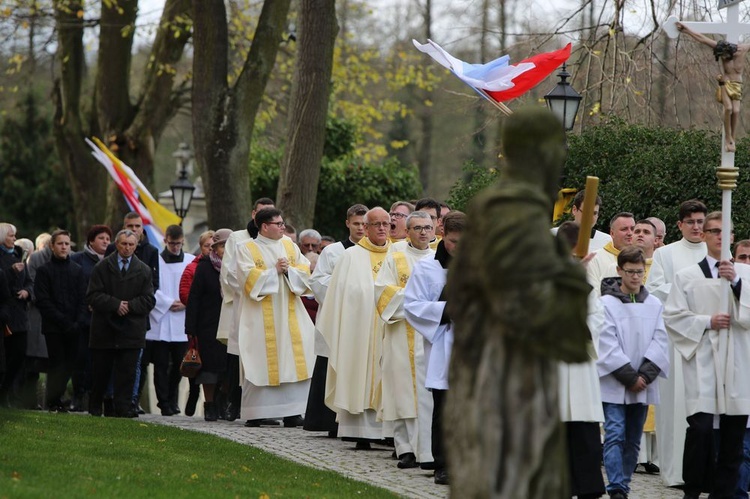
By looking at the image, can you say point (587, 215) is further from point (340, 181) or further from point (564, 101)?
point (340, 181)

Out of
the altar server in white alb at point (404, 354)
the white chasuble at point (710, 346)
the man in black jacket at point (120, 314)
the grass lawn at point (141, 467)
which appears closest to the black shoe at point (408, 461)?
the altar server in white alb at point (404, 354)

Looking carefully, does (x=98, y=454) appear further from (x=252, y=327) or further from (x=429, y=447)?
(x=252, y=327)

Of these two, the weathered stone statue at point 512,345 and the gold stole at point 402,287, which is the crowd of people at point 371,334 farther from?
the weathered stone statue at point 512,345

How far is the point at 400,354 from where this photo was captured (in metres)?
12.1

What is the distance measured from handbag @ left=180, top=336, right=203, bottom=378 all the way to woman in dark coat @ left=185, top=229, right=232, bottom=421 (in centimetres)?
6

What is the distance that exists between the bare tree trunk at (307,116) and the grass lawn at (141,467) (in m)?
6.14

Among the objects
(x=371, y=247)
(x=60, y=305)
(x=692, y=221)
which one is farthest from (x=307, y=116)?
(x=692, y=221)

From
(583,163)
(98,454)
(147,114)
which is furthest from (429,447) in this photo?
(147,114)

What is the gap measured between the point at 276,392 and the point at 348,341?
1.82m

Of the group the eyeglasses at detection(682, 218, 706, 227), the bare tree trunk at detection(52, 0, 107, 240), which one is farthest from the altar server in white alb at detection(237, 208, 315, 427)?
the bare tree trunk at detection(52, 0, 107, 240)

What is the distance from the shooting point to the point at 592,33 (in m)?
18.3

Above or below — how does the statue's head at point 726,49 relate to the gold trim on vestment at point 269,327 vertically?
above

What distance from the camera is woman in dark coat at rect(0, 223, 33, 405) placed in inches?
591

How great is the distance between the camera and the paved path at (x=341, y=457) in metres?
10.4
